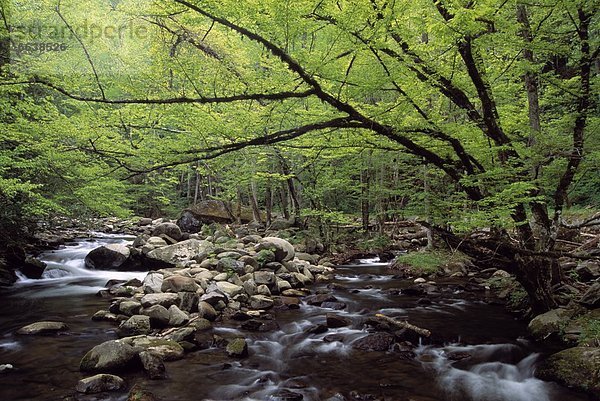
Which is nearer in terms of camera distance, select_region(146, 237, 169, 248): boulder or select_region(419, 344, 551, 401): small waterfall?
select_region(419, 344, 551, 401): small waterfall

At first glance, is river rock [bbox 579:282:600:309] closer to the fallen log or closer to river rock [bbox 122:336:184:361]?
the fallen log

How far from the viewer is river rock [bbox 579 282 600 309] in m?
7.00

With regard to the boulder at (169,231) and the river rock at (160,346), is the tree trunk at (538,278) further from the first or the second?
the boulder at (169,231)

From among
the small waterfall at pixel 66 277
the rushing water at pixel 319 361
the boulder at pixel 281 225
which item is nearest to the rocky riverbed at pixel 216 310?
the rushing water at pixel 319 361

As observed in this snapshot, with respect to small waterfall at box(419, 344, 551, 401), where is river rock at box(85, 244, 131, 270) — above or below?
above

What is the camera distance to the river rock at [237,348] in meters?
6.58

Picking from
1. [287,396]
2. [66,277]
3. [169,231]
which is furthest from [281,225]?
[287,396]

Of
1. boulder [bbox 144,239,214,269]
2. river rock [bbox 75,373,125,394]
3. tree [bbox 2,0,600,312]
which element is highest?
tree [bbox 2,0,600,312]

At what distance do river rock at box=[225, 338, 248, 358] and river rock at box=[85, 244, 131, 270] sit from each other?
Result: 810cm

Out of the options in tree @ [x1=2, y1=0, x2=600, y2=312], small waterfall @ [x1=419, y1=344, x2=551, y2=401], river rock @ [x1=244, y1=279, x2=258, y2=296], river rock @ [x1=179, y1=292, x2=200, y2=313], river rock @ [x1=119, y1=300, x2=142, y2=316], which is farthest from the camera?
river rock @ [x1=244, y1=279, x2=258, y2=296]

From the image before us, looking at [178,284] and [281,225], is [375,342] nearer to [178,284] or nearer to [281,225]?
[178,284]

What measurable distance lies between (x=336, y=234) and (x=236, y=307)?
10.8m

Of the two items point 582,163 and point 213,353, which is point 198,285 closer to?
→ point 213,353

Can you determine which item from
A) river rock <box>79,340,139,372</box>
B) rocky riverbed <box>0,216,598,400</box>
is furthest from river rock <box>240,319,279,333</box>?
river rock <box>79,340,139,372</box>
